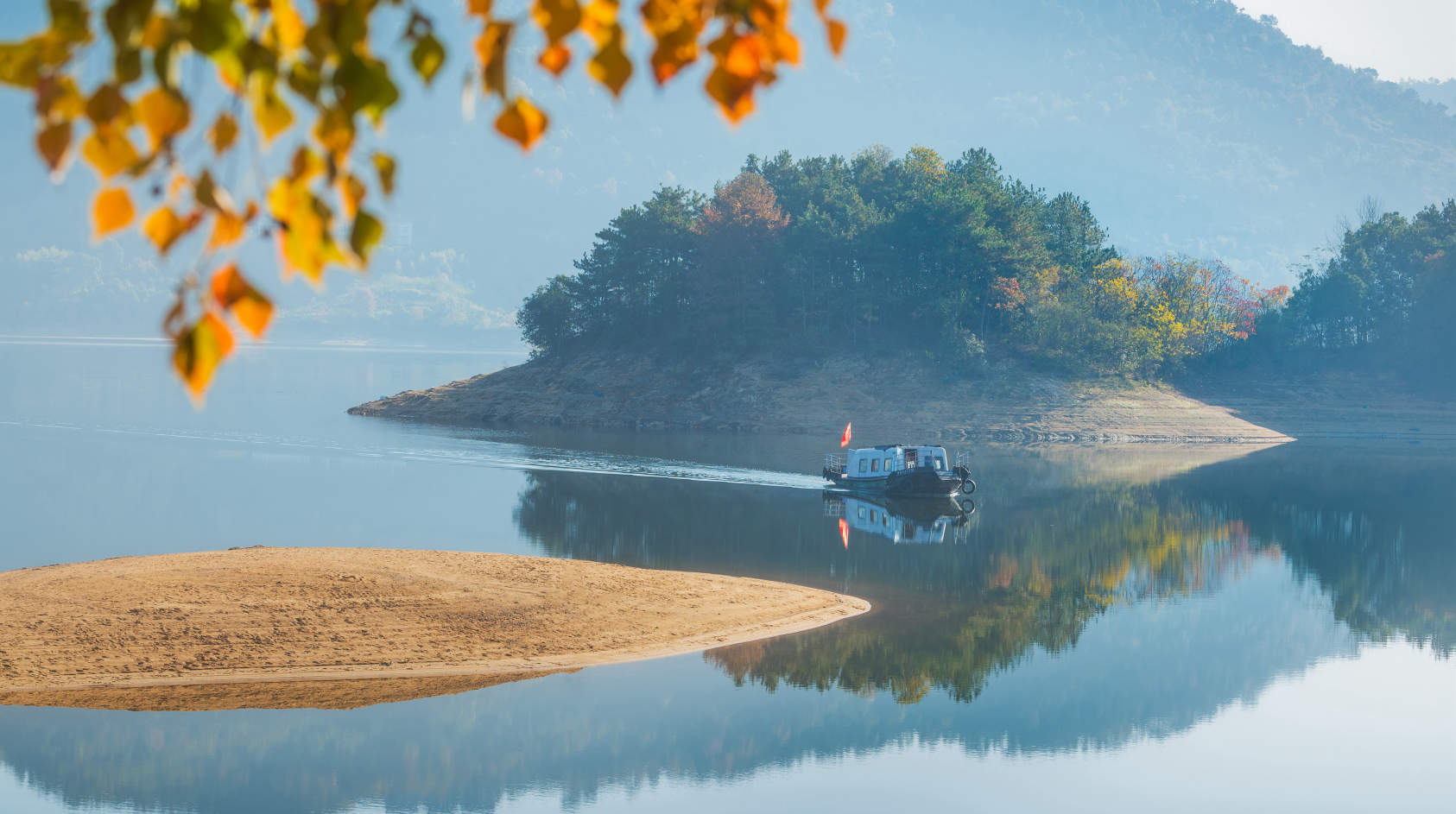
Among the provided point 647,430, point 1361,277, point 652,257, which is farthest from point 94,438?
point 1361,277

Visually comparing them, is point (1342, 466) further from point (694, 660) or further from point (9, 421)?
point (9, 421)

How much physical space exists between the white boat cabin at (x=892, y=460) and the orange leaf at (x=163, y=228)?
4747 centimetres

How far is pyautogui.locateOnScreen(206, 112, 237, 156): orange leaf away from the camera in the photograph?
3.36 meters

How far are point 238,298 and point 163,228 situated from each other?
1.17 ft

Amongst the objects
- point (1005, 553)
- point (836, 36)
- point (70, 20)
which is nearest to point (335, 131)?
point (70, 20)

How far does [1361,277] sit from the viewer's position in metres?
106

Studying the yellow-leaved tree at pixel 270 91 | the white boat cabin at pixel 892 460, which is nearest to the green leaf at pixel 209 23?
the yellow-leaved tree at pixel 270 91

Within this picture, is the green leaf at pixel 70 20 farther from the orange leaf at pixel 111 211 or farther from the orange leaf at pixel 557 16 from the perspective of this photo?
the orange leaf at pixel 557 16

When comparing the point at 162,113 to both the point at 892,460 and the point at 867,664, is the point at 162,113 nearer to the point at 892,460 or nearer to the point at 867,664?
the point at 867,664

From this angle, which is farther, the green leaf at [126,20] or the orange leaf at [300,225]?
the orange leaf at [300,225]

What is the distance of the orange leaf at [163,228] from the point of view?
3.41 m

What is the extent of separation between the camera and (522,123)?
12.0 feet

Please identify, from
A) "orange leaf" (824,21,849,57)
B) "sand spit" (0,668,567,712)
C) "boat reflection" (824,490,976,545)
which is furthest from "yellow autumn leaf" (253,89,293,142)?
"boat reflection" (824,490,976,545)

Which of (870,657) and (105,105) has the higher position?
(105,105)
